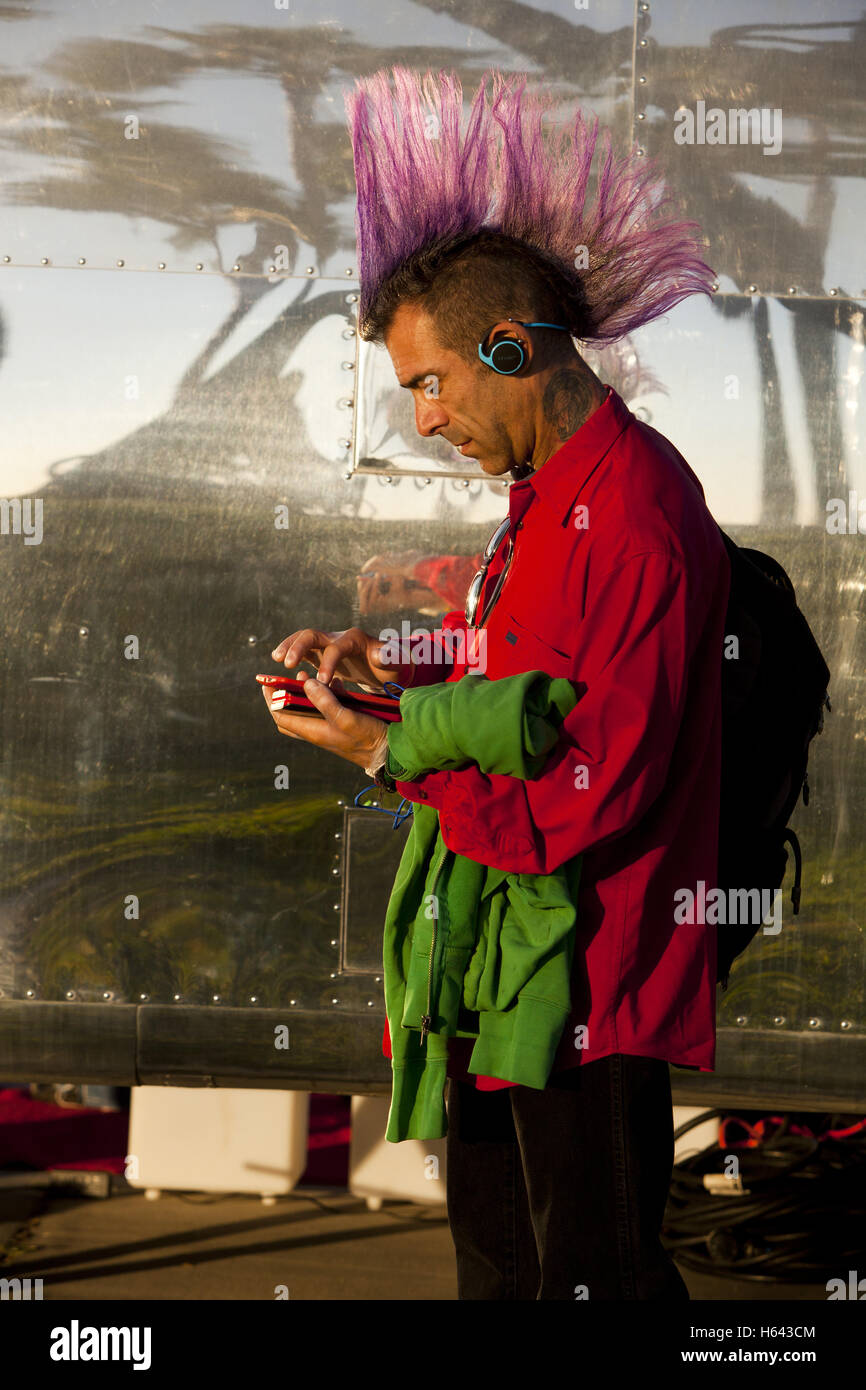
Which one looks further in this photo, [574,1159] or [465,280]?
[465,280]

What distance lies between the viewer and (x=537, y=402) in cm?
187

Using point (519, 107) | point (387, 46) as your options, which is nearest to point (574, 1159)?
point (519, 107)

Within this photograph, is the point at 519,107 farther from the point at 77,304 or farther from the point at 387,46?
the point at 77,304

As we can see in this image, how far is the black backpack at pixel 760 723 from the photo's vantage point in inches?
72.7

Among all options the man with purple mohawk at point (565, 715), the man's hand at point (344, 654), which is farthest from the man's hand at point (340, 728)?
the man's hand at point (344, 654)

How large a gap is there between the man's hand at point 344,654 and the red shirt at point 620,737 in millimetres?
348

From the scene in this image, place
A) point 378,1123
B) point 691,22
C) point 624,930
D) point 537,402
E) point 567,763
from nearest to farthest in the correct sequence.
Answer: point 567,763, point 624,930, point 537,402, point 691,22, point 378,1123

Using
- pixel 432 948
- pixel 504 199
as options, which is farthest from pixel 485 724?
pixel 504 199

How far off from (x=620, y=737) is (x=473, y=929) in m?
0.39

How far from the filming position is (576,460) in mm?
1788

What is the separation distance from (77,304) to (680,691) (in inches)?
70.4

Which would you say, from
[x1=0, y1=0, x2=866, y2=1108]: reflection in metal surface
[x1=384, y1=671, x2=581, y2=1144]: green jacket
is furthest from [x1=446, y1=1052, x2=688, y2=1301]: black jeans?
[x1=0, y1=0, x2=866, y2=1108]: reflection in metal surface

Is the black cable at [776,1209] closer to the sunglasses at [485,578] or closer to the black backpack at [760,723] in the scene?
the black backpack at [760,723]

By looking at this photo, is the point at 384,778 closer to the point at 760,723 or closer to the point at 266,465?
the point at 760,723
